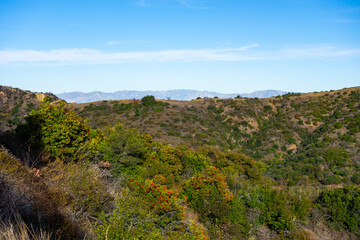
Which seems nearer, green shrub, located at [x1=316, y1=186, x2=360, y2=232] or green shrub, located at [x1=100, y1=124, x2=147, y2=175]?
green shrub, located at [x1=100, y1=124, x2=147, y2=175]

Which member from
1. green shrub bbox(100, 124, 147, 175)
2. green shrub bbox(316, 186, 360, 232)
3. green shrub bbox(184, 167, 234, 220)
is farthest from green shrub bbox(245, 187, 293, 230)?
green shrub bbox(100, 124, 147, 175)

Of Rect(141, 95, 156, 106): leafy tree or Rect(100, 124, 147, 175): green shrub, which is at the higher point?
Rect(141, 95, 156, 106): leafy tree

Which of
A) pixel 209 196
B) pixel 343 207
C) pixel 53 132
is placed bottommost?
pixel 343 207

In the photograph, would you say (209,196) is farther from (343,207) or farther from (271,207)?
(343,207)

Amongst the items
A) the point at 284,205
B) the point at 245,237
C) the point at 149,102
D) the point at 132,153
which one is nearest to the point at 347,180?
the point at 284,205

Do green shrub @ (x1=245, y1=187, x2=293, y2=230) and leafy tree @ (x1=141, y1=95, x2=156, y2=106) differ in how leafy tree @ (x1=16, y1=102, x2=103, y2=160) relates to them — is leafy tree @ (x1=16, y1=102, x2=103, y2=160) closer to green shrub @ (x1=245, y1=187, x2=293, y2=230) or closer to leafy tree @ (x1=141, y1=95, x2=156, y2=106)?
green shrub @ (x1=245, y1=187, x2=293, y2=230)

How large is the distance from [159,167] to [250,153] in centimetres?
3059

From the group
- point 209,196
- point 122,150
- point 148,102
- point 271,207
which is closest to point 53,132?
point 122,150

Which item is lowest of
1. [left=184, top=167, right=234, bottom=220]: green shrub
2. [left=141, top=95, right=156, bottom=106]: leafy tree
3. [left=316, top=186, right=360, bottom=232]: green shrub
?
[left=316, top=186, right=360, bottom=232]: green shrub

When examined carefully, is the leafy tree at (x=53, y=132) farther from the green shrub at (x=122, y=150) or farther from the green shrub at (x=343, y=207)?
the green shrub at (x=343, y=207)

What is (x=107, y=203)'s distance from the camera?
753 centimetres

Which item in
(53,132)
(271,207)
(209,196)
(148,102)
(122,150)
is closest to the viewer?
(53,132)

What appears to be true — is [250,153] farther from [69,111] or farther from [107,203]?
[107,203]

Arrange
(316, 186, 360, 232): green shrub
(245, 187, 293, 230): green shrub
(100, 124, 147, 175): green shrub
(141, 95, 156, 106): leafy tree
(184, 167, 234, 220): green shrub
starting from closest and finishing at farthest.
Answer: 1. (184, 167, 234, 220): green shrub
2. (245, 187, 293, 230): green shrub
3. (100, 124, 147, 175): green shrub
4. (316, 186, 360, 232): green shrub
5. (141, 95, 156, 106): leafy tree
